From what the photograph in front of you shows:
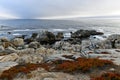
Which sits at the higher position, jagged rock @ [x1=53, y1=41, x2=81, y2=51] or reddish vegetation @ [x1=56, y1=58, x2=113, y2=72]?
reddish vegetation @ [x1=56, y1=58, x2=113, y2=72]

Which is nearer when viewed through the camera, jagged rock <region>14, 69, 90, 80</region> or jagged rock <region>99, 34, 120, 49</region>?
jagged rock <region>14, 69, 90, 80</region>

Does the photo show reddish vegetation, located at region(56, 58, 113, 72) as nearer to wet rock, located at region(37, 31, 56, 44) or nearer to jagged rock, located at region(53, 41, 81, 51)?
jagged rock, located at region(53, 41, 81, 51)

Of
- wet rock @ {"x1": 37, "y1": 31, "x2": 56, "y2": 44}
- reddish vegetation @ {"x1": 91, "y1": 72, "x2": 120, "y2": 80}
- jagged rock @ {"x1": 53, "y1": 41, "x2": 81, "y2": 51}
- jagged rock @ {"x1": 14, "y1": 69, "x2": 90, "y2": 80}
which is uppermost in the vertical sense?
reddish vegetation @ {"x1": 91, "y1": 72, "x2": 120, "y2": 80}

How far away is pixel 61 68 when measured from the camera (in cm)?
1412

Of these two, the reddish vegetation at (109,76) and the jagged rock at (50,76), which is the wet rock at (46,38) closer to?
the jagged rock at (50,76)

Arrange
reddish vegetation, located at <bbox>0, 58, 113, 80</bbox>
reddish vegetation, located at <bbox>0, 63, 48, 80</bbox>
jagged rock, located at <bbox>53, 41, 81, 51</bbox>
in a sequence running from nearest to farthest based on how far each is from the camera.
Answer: reddish vegetation, located at <bbox>0, 63, 48, 80</bbox> < reddish vegetation, located at <bbox>0, 58, 113, 80</bbox> < jagged rock, located at <bbox>53, 41, 81, 51</bbox>

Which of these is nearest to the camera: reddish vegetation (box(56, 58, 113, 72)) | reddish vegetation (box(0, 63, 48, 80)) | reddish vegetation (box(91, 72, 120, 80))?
reddish vegetation (box(91, 72, 120, 80))

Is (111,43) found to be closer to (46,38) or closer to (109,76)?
(46,38)

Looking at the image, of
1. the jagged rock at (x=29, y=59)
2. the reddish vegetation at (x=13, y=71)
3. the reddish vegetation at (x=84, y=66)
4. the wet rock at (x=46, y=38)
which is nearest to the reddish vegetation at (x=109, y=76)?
the reddish vegetation at (x=84, y=66)

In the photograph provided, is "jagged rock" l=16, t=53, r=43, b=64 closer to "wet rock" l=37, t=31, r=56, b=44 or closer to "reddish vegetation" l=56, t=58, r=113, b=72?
"reddish vegetation" l=56, t=58, r=113, b=72

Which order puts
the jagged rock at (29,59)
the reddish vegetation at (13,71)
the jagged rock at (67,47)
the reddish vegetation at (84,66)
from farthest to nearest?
the jagged rock at (67,47)
the jagged rock at (29,59)
the reddish vegetation at (84,66)
the reddish vegetation at (13,71)

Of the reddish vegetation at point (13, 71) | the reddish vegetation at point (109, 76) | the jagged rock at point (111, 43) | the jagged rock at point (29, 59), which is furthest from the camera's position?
the jagged rock at point (111, 43)

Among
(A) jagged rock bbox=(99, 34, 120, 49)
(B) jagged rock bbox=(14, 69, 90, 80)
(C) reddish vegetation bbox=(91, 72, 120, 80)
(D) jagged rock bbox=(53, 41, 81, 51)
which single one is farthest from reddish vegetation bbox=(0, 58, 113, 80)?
(A) jagged rock bbox=(99, 34, 120, 49)

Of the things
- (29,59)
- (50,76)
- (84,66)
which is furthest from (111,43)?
(50,76)
